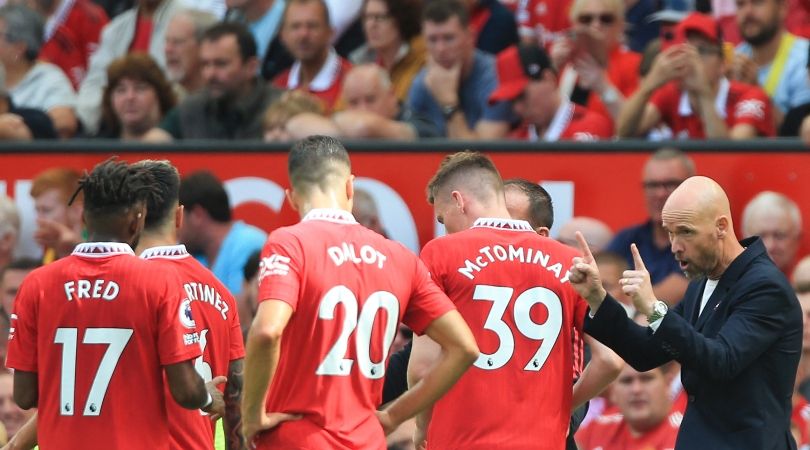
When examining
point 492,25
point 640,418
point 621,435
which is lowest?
point 621,435

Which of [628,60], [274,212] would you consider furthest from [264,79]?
[628,60]

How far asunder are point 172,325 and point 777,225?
15.4ft

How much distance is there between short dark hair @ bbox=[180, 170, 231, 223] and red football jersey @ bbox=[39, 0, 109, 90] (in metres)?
3.36

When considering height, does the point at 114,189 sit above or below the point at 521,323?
above

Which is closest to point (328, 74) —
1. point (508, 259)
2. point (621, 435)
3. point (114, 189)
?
point (621, 435)

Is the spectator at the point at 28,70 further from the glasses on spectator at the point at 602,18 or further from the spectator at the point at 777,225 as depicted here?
the spectator at the point at 777,225

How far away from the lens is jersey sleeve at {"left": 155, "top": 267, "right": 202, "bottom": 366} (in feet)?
19.3

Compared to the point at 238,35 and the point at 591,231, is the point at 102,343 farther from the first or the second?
the point at 238,35

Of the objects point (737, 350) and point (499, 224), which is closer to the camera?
point (737, 350)

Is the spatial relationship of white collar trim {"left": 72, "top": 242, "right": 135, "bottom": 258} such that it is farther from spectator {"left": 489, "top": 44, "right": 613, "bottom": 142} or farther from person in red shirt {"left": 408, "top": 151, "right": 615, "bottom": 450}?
spectator {"left": 489, "top": 44, "right": 613, "bottom": 142}

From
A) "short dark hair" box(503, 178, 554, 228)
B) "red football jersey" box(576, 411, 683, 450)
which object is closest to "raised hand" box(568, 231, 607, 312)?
"short dark hair" box(503, 178, 554, 228)

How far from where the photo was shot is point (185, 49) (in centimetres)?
1204

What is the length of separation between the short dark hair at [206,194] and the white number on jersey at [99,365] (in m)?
4.10

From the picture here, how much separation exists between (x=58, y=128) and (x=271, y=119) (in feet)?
6.05
